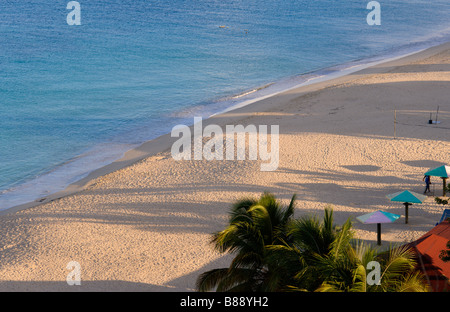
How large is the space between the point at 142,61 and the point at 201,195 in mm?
29804

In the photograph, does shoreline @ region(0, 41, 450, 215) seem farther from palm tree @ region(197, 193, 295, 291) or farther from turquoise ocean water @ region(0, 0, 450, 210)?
palm tree @ region(197, 193, 295, 291)

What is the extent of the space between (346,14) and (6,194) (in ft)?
203

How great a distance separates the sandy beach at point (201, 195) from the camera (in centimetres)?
1437

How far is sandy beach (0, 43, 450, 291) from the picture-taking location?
47.1ft

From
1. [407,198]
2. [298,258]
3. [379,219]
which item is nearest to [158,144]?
[407,198]

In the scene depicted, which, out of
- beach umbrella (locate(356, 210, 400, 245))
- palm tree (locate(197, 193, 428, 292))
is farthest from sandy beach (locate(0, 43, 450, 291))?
palm tree (locate(197, 193, 428, 292))

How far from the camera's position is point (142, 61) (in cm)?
4597

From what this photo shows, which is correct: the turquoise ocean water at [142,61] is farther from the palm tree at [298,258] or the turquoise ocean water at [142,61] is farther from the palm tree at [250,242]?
the palm tree at [298,258]

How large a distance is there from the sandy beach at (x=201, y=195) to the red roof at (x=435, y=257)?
2464 millimetres

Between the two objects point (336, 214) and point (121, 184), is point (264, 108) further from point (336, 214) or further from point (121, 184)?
point (336, 214)

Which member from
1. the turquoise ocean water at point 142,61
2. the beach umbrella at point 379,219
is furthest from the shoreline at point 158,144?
the beach umbrella at point 379,219

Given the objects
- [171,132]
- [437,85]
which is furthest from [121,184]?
[437,85]

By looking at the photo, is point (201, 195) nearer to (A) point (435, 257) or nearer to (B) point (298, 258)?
(A) point (435, 257)

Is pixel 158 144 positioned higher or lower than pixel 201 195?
higher
